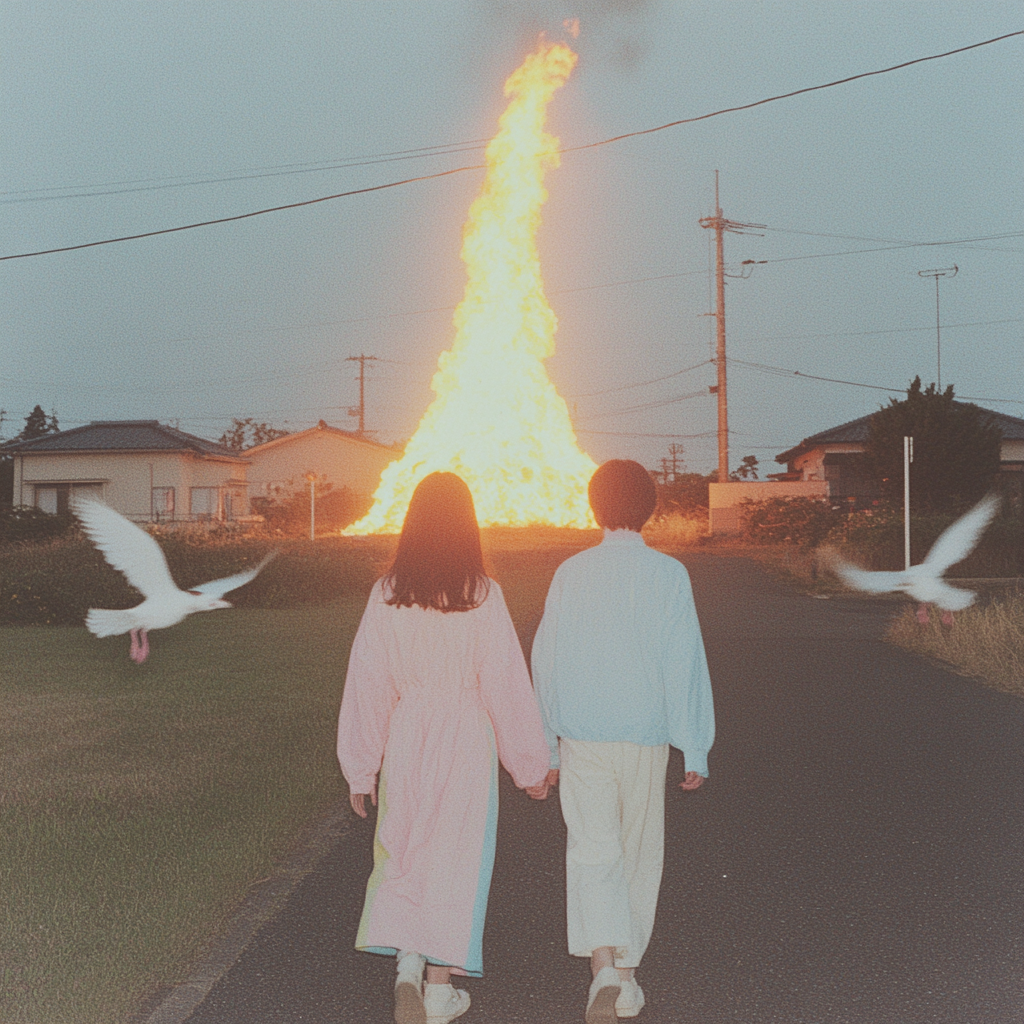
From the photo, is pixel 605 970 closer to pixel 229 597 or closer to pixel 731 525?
pixel 229 597

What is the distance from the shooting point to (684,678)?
3.77 metres

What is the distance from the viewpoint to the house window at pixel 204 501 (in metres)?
51.6

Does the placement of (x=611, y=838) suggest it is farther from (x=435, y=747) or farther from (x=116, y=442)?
(x=116, y=442)

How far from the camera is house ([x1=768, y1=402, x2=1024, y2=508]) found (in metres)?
43.6

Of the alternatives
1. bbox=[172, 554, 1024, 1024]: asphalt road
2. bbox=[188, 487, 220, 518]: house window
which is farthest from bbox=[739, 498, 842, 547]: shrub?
bbox=[172, 554, 1024, 1024]: asphalt road

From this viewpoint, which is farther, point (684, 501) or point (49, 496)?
point (684, 501)

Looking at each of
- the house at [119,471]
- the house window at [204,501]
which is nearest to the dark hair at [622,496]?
the house at [119,471]

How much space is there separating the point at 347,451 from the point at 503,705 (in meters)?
58.4

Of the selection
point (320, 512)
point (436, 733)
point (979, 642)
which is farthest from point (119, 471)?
point (436, 733)

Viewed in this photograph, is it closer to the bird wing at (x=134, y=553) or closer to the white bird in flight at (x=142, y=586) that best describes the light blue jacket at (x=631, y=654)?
the white bird in flight at (x=142, y=586)

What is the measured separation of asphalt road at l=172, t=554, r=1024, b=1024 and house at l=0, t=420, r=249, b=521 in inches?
1764

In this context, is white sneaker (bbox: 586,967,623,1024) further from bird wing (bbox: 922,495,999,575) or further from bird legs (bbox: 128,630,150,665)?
bird wing (bbox: 922,495,999,575)

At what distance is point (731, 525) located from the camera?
147ft

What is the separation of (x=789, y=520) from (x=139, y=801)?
116 ft
